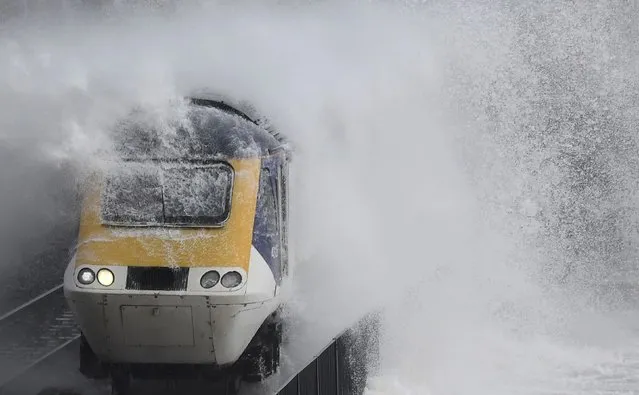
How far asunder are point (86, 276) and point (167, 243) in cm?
A: 77

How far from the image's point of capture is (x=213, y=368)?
9.31m

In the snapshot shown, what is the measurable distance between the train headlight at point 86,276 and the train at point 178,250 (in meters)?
0.01

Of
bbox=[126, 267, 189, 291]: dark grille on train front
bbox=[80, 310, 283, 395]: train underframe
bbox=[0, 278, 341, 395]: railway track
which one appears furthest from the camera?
bbox=[0, 278, 341, 395]: railway track

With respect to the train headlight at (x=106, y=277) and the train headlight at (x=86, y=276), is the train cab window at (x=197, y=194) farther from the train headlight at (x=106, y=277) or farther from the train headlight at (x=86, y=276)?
the train headlight at (x=86, y=276)

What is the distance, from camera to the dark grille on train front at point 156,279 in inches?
332

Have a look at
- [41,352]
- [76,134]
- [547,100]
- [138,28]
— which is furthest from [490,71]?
[76,134]

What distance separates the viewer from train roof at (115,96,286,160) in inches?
356

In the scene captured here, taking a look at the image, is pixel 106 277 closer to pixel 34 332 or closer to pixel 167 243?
pixel 167 243

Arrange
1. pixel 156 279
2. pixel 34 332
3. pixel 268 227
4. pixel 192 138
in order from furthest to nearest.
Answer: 1. pixel 34 332
2. pixel 268 227
3. pixel 192 138
4. pixel 156 279

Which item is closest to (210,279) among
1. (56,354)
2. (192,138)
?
(192,138)

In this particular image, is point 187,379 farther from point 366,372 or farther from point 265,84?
point 265,84

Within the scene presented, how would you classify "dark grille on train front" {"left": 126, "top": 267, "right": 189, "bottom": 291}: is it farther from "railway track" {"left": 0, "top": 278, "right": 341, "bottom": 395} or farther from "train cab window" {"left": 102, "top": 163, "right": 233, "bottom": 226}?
Result: "railway track" {"left": 0, "top": 278, "right": 341, "bottom": 395}

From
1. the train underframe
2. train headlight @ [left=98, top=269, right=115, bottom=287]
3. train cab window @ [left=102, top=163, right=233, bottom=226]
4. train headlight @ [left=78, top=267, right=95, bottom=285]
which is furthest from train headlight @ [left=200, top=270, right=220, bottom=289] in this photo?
the train underframe

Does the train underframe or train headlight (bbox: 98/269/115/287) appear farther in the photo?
the train underframe
